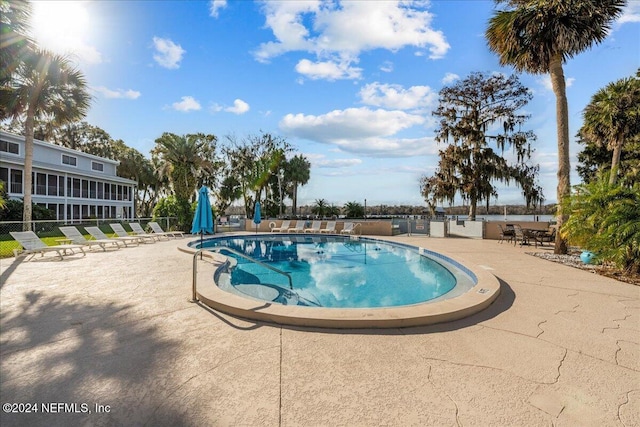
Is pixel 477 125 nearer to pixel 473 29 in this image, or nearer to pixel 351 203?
pixel 473 29

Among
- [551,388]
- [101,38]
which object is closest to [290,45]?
[101,38]

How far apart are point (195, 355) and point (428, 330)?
2756 millimetres

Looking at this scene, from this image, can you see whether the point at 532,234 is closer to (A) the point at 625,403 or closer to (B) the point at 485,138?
(B) the point at 485,138

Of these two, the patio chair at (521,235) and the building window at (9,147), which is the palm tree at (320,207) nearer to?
the patio chair at (521,235)

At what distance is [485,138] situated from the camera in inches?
807

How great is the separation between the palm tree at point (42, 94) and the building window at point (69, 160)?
14040 millimetres

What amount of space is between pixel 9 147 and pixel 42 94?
13.0m

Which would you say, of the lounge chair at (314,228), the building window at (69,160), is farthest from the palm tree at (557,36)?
the building window at (69,160)

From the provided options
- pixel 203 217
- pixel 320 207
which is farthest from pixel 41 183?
pixel 203 217

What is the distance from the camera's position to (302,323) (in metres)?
4.11

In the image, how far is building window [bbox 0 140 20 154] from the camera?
2147 centimetres

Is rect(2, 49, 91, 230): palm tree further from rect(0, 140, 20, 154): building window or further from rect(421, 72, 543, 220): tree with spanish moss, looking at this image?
rect(421, 72, 543, 220): tree with spanish moss

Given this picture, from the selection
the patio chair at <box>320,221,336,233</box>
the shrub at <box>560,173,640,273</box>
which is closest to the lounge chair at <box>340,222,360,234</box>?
the patio chair at <box>320,221,336,233</box>

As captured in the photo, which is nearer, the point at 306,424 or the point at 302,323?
the point at 306,424
